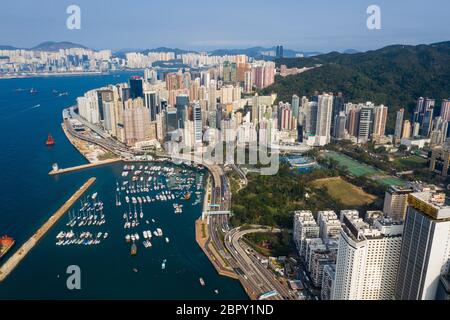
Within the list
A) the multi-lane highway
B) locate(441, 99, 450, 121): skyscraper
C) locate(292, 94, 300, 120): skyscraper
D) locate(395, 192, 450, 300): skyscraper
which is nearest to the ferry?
the multi-lane highway

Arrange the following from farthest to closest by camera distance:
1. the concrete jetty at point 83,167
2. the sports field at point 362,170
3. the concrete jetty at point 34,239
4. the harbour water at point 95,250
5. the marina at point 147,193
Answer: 1. the concrete jetty at point 83,167
2. the sports field at point 362,170
3. the marina at point 147,193
4. the concrete jetty at point 34,239
5. the harbour water at point 95,250

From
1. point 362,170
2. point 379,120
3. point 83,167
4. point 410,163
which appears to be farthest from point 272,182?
point 379,120

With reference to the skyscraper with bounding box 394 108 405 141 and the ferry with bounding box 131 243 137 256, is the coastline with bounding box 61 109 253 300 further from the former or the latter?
the skyscraper with bounding box 394 108 405 141

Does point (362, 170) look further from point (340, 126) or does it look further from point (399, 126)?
point (399, 126)

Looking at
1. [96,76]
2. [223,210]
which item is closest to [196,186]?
[223,210]

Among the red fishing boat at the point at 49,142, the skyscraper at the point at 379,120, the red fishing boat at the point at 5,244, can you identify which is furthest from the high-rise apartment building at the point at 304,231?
the red fishing boat at the point at 49,142

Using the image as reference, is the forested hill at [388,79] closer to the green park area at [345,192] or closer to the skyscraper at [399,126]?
the skyscraper at [399,126]

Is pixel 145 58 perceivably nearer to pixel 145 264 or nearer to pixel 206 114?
pixel 206 114
